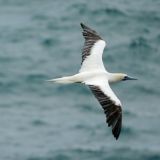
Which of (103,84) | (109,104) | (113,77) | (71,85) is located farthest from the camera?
(71,85)

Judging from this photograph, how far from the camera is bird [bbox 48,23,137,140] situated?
52.4 feet

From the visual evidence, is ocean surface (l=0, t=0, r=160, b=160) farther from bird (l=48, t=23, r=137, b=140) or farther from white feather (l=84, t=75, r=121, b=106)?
white feather (l=84, t=75, r=121, b=106)

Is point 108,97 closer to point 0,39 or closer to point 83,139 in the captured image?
point 83,139

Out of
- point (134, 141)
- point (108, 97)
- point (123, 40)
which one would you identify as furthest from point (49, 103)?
point (108, 97)

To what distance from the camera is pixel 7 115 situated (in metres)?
24.5

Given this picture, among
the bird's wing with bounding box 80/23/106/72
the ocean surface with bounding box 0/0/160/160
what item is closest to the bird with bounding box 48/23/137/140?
the bird's wing with bounding box 80/23/106/72

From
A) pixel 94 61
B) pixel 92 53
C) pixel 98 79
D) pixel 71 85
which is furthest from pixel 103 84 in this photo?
pixel 71 85

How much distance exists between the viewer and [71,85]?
25.8 metres

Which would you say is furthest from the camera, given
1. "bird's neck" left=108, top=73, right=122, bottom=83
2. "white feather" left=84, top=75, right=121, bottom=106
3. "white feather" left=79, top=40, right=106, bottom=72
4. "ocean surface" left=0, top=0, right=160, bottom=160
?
"ocean surface" left=0, top=0, right=160, bottom=160

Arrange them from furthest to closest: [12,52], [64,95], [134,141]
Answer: [12,52] → [64,95] → [134,141]

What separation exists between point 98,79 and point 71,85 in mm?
9096

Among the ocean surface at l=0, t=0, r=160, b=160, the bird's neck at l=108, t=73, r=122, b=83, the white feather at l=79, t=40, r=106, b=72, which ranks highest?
the white feather at l=79, t=40, r=106, b=72

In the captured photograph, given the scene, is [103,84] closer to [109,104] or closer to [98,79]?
[98,79]

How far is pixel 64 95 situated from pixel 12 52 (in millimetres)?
2772
